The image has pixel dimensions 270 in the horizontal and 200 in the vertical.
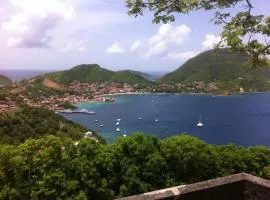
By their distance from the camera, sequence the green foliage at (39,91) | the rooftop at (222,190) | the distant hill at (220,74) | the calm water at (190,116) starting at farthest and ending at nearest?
the distant hill at (220,74) → the green foliage at (39,91) → the calm water at (190,116) → the rooftop at (222,190)


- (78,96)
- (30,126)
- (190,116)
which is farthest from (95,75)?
(30,126)

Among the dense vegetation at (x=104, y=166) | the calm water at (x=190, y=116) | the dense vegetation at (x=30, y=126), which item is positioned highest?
the dense vegetation at (x=104, y=166)

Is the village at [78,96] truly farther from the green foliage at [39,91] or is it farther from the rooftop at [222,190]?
the rooftop at [222,190]

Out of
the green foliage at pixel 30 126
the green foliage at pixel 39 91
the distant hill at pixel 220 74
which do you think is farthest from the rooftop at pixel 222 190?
the distant hill at pixel 220 74

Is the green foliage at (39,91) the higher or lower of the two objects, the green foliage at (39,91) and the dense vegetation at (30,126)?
the lower

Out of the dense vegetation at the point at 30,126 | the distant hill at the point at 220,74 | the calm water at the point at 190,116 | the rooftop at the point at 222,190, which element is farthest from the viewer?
the distant hill at the point at 220,74

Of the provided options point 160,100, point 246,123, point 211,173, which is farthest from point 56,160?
point 160,100

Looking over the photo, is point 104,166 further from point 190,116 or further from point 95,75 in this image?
point 95,75

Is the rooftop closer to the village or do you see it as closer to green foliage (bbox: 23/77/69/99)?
the village

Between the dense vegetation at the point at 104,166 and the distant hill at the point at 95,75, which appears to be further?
the distant hill at the point at 95,75
